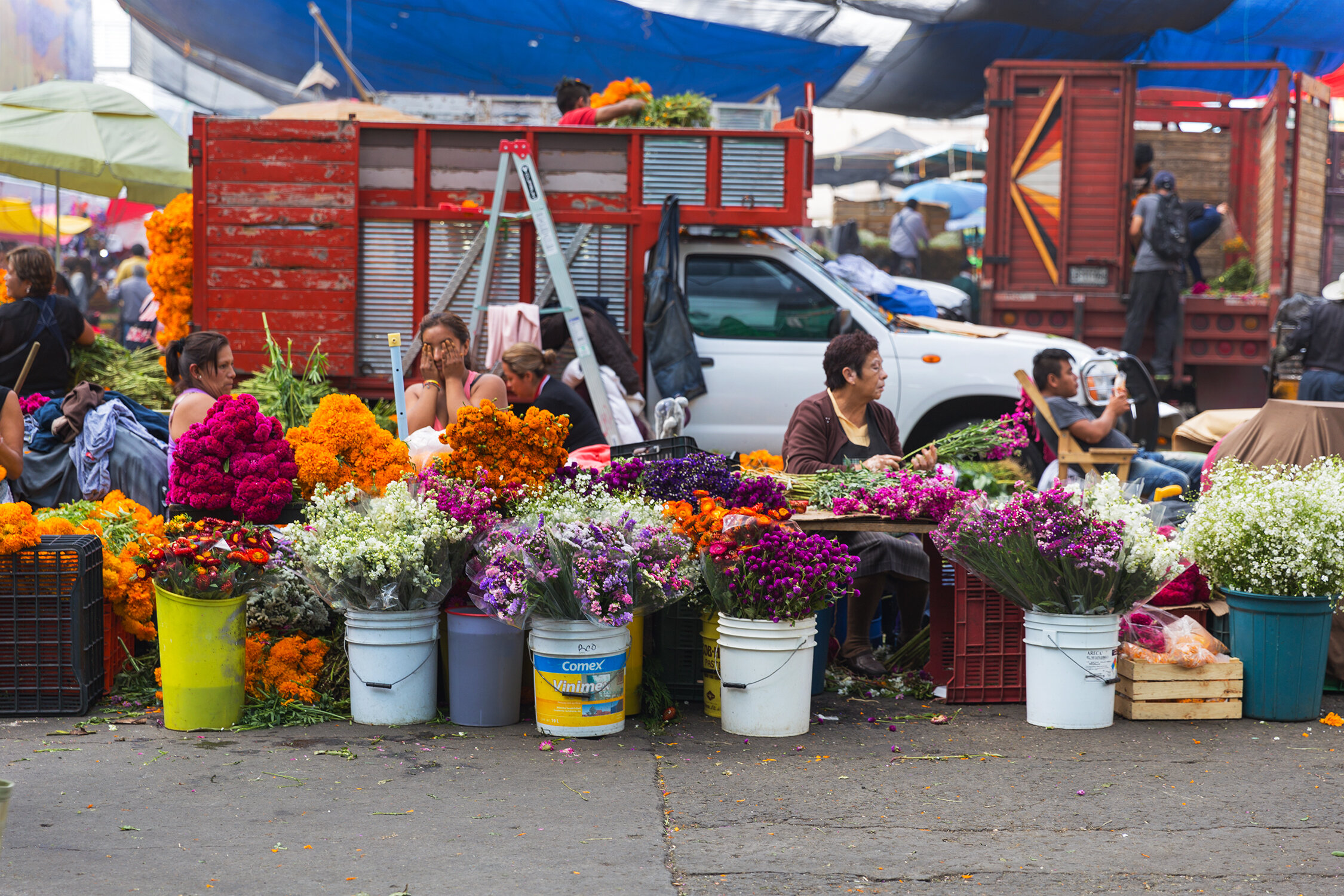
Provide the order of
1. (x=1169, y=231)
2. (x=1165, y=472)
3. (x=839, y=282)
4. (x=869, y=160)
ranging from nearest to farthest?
1. (x=1165, y=472)
2. (x=839, y=282)
3. (x=1169, y=231)
4. (x=869, y=160)

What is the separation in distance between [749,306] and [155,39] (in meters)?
12.5

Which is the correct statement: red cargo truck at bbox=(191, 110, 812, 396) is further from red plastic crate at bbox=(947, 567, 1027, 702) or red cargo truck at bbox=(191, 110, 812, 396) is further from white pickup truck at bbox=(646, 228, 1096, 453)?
red plastic crate at bbox=(947, 567, 1027, 702)

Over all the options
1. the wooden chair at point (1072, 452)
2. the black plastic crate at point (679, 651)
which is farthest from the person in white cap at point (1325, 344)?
the black plastic crate at point (679, 651)

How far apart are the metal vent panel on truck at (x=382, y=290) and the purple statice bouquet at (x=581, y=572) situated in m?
4.00

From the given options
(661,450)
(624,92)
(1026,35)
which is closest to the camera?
(661,450)

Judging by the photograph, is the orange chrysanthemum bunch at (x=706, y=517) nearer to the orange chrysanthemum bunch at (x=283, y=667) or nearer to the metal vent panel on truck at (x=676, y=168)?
the orange chrysanthemum bunch at (x=283, y=667)

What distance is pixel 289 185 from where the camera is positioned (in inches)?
330

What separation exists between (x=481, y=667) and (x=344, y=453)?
1.30 metres

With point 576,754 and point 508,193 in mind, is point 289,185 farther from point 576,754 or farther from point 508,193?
point 576,754

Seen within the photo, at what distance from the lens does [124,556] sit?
18.2 ft

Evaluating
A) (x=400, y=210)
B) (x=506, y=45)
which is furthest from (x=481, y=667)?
(x=506, y=45)

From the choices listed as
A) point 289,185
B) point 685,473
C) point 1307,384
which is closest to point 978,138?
point 1307,384

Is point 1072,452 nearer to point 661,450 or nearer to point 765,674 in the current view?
point 661,450

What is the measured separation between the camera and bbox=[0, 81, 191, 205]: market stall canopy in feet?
33.6
